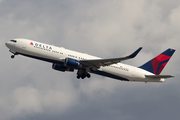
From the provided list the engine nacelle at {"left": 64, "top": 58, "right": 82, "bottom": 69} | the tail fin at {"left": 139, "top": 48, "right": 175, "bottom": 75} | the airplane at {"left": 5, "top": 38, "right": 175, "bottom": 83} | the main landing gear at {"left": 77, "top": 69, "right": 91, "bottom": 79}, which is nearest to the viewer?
the airplane at {"left": 5, "top": 38, "right": 175, "bottom": 83}

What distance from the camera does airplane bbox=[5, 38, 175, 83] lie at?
50.3 m

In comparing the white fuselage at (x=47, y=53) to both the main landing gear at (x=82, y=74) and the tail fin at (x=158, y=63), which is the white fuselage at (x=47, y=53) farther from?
the tail fin at (x=158, y=63)

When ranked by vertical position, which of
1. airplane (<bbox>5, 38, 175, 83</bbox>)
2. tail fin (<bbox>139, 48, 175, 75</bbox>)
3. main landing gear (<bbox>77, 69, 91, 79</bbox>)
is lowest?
main landing gear (<bbox>77, 69, 91, 79</bbox>)

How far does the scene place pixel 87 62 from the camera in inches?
2069

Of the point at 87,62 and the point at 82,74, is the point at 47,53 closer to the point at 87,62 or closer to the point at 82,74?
the point at 87,62

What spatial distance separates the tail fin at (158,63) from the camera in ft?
200

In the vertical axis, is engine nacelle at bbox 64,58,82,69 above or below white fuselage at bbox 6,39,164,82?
below

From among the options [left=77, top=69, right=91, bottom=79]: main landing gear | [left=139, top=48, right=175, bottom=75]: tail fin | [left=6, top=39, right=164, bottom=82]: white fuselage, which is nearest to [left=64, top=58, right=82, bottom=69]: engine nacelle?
[left=6, top=39, right=164, bottom=82]: white fuselage

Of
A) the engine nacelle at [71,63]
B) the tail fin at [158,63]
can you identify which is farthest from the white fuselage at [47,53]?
the tail fin at [158,63]

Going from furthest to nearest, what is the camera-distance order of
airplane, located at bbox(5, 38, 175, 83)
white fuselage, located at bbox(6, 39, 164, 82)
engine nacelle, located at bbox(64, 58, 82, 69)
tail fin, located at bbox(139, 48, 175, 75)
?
tail fin, located at bbox(139, 48, 175, 75) → engine nacelle, located at bbox(64, 58, 82, 69) → airplane, located at bbox(5, 38, 175, 83) → white fuselage, located at bbox(6, 39, 164, 82)

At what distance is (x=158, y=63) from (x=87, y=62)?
55.3ft

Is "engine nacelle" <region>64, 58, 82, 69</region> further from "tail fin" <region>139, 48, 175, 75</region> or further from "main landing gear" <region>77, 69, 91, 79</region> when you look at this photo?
"tail fin" <region>139, 48, 175, 75</region>

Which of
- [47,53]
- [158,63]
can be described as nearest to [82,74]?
[47,53]

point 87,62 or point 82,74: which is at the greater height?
point 87,62
